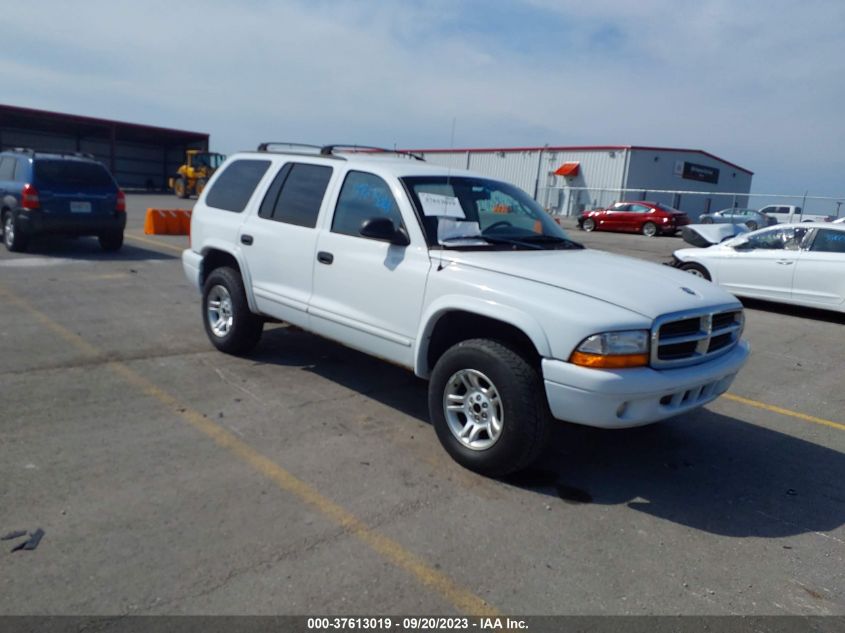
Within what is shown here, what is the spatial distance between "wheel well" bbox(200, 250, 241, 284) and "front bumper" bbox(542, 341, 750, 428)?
3648 mm

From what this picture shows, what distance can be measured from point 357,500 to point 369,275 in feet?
5.59

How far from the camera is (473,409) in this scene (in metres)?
4.21

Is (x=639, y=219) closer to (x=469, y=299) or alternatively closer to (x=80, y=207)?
(x=80, y=207)

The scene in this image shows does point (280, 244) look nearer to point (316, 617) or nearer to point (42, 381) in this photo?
point (42, 381)

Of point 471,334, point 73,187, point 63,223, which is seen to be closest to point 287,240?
point 471,334

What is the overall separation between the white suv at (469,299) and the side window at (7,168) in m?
A: 8.10

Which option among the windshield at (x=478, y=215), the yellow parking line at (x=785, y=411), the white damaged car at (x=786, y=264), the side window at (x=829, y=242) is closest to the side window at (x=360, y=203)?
the windshield at (x=478, y=215)

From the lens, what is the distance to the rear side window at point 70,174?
11586 mm

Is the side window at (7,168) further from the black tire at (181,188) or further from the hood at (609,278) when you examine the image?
the black tire at (181,188)

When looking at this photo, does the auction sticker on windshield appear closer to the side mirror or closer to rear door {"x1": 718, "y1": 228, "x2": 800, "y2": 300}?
the side mirror

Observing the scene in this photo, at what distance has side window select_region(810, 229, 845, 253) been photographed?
33.8ft

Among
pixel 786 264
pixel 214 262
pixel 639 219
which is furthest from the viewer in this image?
pixel 639 219

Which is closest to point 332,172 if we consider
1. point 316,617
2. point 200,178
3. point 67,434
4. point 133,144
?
point 67,434

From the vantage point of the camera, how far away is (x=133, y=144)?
4359cm
